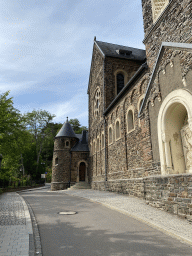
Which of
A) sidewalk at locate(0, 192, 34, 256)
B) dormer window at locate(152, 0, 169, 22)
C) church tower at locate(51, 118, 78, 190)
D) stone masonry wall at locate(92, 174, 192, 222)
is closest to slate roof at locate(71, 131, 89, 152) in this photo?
church tower at locate(51, 118, 78, 190)

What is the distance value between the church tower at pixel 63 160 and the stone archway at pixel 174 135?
2075 centimetres

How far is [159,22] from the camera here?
897 centimetres

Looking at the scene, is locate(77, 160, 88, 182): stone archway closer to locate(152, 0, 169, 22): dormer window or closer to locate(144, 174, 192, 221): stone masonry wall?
locate(144, 174, 192, 221): stone masonry wall

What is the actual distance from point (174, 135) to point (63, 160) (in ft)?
70.8

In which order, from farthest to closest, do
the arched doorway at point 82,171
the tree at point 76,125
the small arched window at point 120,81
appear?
the tree at point 76,125 → the arched doorway at point 82,171 → the small arched window at point 120,81

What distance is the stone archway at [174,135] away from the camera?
24.0 feet

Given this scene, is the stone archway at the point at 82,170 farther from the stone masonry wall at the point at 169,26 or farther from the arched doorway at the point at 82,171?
the stone masonry wall at the point at 169,26

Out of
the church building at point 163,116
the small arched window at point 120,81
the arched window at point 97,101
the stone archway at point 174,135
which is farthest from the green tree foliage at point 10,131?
the stone archway at point 174,135

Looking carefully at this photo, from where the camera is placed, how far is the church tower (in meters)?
26.7

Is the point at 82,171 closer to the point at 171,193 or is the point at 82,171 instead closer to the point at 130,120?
the point at 130,120

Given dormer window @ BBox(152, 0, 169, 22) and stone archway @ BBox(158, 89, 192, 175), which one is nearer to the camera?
stone archway @ BBox(158, 89, 192, 175)

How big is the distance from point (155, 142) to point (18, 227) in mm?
6084

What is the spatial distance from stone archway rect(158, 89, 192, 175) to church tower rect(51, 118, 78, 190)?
817 inches

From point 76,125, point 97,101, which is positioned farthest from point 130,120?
point 76,125
